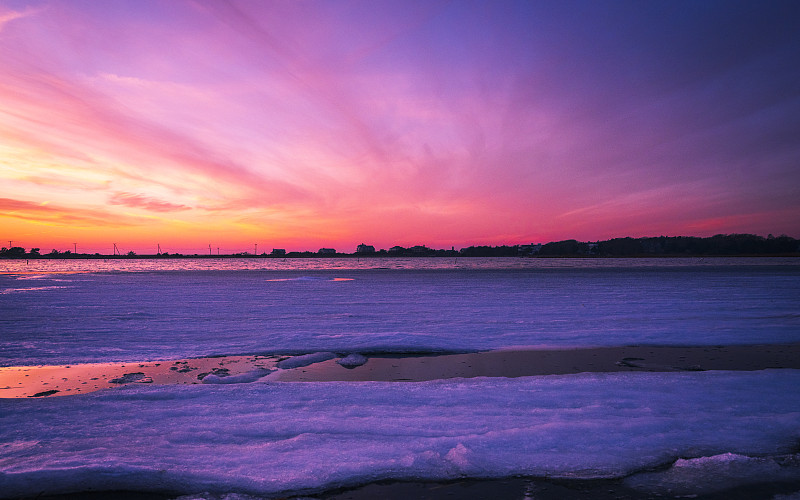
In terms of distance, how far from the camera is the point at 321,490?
3.07m

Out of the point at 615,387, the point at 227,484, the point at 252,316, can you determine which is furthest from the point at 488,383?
the point at 252,316

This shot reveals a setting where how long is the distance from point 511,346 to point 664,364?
2.42m

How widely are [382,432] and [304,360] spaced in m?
3.32

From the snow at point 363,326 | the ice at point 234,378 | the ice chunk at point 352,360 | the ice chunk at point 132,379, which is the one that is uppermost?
the snow at point 363,326

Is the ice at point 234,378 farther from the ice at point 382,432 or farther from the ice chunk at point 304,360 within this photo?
the ice chunk at point 304,360

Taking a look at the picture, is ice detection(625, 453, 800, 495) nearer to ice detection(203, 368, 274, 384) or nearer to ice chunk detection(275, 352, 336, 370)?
ice detection(203, 368, 274, 384)

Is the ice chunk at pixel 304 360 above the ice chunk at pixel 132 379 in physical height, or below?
below

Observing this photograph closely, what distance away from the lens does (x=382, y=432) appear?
13.0ft

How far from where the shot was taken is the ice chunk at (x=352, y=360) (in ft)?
22.2

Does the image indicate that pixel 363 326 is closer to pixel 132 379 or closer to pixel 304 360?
pixel 304 360

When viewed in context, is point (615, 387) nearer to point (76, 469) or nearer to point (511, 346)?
point (511, 346)

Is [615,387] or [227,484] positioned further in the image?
[615,387]

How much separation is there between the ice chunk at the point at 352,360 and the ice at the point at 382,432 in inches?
55.3


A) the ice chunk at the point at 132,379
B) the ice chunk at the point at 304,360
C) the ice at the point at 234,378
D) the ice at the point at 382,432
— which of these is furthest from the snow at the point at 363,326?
the ice at the point at 382,432
